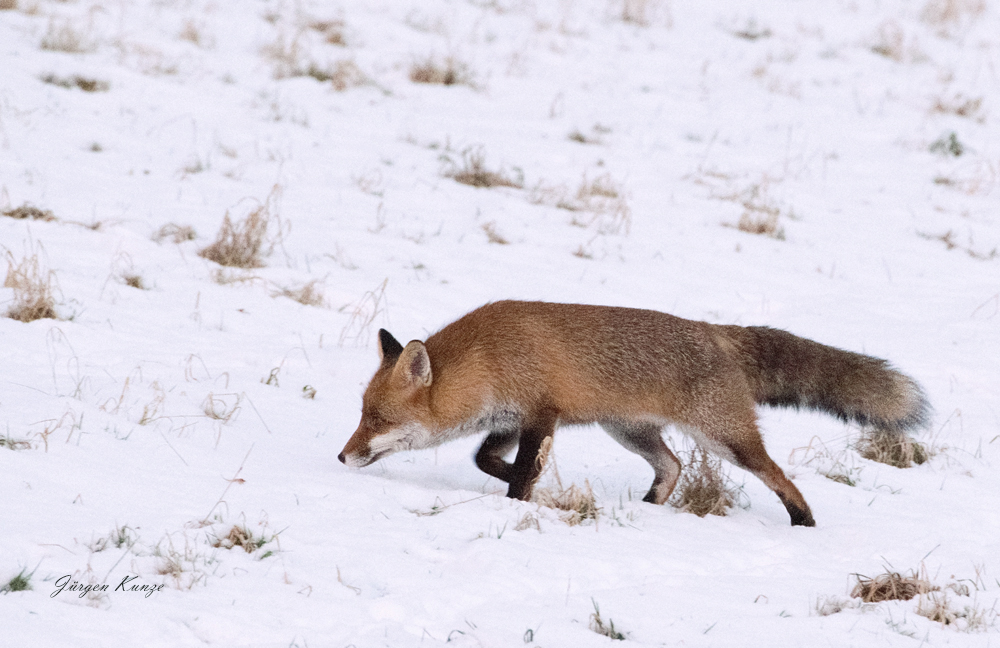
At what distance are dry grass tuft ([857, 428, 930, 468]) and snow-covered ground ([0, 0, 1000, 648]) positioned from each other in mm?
124

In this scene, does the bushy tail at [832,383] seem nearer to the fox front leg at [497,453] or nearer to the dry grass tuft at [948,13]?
the fox front leg at [497,453]

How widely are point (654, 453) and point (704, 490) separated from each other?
43cm

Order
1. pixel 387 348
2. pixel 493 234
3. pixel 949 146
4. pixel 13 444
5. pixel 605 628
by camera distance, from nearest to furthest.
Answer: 1. pixel 605 628
2. pixel 13 444
3. pixel 387 348
4. pixel 493 234
5. pixel 949 146

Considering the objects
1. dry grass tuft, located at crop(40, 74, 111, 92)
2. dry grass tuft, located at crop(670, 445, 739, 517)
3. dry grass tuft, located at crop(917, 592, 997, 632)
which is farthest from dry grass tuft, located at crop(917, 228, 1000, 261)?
dry grass tuft, located at crop(40, 74, 111, 92)

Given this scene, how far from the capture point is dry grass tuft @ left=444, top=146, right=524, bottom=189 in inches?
471

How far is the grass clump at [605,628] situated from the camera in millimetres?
4066

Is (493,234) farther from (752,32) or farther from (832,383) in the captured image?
(752,32)

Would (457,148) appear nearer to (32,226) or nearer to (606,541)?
(32,226)

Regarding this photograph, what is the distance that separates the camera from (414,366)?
5.70 m

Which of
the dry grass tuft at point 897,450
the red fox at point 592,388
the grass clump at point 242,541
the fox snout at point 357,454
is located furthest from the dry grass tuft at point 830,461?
the grass clump at point 242,541

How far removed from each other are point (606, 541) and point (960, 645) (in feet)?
5.48

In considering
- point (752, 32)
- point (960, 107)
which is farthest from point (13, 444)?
A: point (752, 32)

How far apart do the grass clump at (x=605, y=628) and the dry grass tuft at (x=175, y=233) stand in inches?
253

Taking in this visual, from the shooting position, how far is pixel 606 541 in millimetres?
5059
